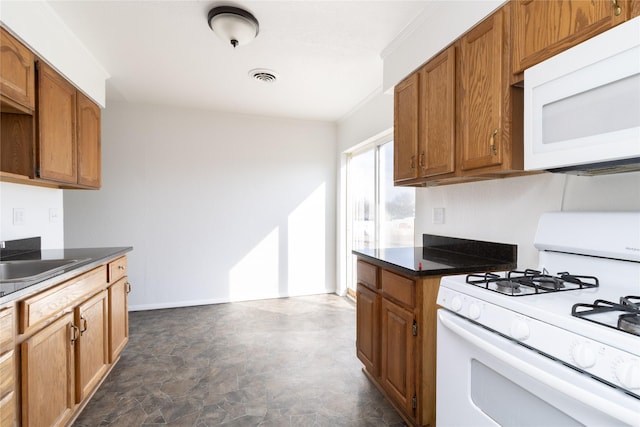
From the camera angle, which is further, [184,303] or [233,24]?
[184,303]

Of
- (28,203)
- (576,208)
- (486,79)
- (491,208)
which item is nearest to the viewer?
(576,208)

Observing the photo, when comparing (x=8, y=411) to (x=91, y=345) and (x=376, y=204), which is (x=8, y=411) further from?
(x=376, y=204)

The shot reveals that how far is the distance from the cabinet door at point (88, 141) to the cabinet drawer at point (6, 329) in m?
1.56

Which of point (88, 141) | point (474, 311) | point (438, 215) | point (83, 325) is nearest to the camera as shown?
point (474, 311)

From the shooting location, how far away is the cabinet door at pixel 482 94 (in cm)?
149

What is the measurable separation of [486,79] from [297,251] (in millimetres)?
3321

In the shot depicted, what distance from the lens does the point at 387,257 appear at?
6.62 feet

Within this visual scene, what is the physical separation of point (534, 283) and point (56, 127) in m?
3.03

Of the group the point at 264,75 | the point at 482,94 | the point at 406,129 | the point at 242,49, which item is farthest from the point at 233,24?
the point at 482,94

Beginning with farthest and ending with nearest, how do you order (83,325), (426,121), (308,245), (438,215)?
(308,245) → (438,215) → (426,121) → (83,325)

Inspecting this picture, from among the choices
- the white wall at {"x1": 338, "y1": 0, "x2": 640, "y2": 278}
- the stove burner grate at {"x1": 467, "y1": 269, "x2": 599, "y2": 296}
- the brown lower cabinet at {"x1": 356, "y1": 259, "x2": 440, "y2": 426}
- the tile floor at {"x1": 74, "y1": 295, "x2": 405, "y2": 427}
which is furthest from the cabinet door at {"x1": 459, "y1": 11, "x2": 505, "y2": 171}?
the tile floor at {"x1": 74, "y1": 295, "x2": 405, "y2": 427}

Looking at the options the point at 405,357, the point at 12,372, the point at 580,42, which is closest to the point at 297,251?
the point at 405,357

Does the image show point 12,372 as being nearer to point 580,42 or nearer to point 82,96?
point 82,96

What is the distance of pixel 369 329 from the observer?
214 centimetres
